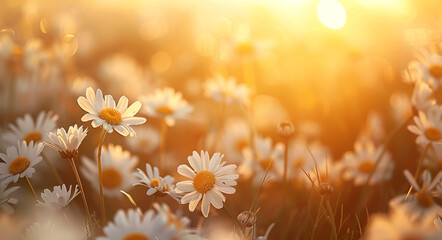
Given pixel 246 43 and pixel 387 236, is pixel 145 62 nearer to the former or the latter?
pixel 246 43

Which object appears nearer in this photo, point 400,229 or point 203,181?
point 400,229

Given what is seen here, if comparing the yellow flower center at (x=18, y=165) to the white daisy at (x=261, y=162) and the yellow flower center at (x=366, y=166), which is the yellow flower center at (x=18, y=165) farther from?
the yellow flower center at (x=366, y=166)

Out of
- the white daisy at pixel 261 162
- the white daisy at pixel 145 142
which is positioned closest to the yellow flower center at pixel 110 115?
the white daisy at pixel 261 162

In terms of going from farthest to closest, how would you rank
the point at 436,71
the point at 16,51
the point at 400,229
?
1. the point at 16,51
2. the point at 436,71
3. the point at 400,229

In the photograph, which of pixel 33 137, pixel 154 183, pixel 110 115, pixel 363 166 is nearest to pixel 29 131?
pixel 33 137

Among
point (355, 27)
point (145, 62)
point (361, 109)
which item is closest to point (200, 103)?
point (361, 109)

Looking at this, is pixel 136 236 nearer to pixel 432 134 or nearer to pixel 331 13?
pixel 432 134
